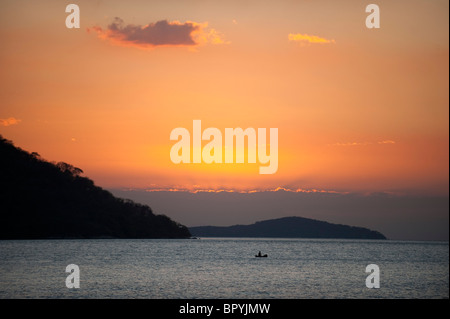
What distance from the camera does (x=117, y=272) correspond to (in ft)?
270

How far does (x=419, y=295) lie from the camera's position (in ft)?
206
